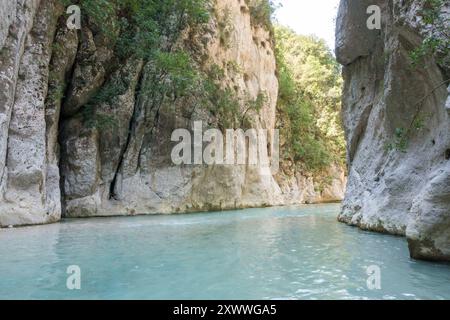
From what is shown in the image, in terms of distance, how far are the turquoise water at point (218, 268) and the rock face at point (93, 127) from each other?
4.95 metres

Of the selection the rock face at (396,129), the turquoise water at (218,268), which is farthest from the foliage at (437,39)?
the turquoise water at (218,268)

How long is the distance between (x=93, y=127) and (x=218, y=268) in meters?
13.9

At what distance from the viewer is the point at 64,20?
16625mm

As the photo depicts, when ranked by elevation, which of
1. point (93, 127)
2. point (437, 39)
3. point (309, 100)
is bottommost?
point (437, 39)

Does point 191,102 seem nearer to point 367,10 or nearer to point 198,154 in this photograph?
point 198,154

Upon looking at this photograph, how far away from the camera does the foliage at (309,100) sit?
117 feet

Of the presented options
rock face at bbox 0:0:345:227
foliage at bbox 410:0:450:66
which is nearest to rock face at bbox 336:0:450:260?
foliage at bbox 410:0:450:66

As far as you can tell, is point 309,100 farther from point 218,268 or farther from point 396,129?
point 218,268

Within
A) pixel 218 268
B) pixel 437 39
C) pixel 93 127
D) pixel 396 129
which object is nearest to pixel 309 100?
pixel 93 127

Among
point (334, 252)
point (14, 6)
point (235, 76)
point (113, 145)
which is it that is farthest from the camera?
point (235, 76)

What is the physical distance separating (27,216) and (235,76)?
1594 centimetres

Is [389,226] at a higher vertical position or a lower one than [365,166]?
lower

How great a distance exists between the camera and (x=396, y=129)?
8.88 metres

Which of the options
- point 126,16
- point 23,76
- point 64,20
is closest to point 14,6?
point 23,76
